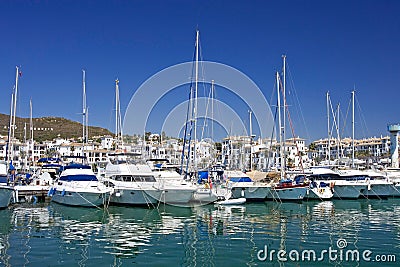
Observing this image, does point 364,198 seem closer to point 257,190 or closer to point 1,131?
point 257,190

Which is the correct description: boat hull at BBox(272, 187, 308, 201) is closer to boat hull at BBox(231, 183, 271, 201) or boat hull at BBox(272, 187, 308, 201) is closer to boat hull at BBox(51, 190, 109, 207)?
boat hull at BBox(231, 183, 271, 201)

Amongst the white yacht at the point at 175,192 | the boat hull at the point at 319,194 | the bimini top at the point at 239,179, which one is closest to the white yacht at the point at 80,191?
the white yacht at the point at 175,192

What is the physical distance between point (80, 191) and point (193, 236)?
14020mm

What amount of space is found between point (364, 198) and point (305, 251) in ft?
92.1

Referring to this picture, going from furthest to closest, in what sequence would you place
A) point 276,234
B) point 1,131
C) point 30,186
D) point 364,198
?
1. point 1,131
2. point 364,198
3. point 30,186
4. point 276,234

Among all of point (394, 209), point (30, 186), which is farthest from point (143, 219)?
point (394, 209)

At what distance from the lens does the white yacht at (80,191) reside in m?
30.1

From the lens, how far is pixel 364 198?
1623 inches

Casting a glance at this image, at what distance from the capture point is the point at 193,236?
64.1 feet

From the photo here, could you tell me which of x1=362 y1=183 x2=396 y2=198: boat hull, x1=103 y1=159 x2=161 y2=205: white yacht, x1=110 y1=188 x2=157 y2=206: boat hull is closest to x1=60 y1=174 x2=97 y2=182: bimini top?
x1=103 y1=159 x2=161 y2=205: white yacht

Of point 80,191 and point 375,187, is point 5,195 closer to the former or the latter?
point 80,191

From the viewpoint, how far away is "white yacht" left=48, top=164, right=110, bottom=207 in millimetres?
30062

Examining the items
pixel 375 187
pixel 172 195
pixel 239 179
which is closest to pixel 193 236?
pixel 172 195

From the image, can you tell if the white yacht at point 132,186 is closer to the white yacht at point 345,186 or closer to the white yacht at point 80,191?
the white yacht at point 80,191
